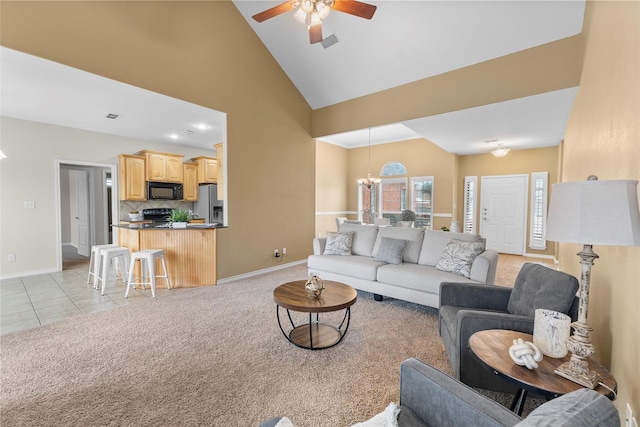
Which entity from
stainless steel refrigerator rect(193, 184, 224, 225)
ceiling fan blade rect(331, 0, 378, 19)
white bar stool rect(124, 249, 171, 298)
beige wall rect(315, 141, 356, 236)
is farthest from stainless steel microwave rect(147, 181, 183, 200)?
ceiling fan blade rect(331, 0, 378, 19)

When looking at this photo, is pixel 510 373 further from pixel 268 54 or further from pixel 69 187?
pixel 69 187

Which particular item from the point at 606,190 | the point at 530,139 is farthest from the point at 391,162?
the point at 606,190

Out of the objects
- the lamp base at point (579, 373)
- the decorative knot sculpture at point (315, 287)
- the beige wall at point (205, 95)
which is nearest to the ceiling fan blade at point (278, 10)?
the beige wall at point (205, 95)

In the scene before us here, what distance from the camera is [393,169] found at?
8266mm

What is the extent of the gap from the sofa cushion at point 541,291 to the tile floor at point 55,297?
108 inches

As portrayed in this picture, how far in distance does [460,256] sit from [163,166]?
6133 mm

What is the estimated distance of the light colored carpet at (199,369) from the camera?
5.50 feet

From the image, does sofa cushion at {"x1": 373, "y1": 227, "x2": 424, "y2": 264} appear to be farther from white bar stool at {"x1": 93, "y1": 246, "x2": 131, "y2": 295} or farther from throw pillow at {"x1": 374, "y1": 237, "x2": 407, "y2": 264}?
white bar stool at {"x1": 93, "y1": 246, "x2": 131, "y2": 295}

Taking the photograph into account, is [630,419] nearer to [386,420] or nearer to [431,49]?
[386,420]

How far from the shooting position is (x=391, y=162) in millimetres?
8242

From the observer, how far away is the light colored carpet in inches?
66.1

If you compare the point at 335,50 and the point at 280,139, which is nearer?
the point at 335,50

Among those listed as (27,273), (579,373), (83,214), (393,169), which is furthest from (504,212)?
(83,214)

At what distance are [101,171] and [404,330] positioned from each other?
23.9 feet
